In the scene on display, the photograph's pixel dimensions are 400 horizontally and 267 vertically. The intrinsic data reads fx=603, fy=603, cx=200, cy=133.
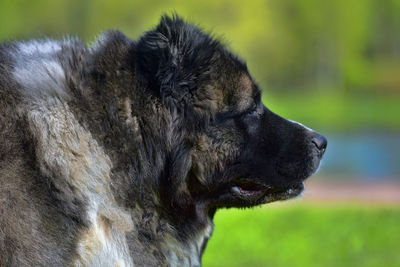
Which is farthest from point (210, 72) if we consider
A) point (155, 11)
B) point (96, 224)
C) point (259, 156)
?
point (155, 11)

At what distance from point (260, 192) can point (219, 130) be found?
0.55 meters

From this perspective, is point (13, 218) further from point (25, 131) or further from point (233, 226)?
point (233, 226)

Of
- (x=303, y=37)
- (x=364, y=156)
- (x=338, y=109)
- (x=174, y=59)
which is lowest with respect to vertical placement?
(x=174, y=59)

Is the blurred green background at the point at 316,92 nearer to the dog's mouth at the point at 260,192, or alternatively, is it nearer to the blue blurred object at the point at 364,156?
the blue blurred object at the point at 364,156

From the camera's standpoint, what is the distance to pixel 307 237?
7809mm

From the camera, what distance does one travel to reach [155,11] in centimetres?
3478

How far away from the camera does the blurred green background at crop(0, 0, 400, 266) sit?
7.33 metres

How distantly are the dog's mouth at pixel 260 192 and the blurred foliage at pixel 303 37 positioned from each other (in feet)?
77.8

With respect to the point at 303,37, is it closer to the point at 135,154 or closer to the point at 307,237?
the point at 307,237

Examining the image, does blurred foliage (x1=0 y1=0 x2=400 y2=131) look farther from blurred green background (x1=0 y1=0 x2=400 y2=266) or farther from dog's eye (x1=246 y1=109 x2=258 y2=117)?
dog's eye (x1=246 y1=109 x2=258 y2=117)

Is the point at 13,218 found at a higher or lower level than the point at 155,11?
lower

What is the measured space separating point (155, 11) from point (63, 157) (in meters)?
32.4

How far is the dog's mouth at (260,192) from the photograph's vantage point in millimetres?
3846

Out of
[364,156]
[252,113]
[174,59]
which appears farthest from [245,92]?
[364,156]
